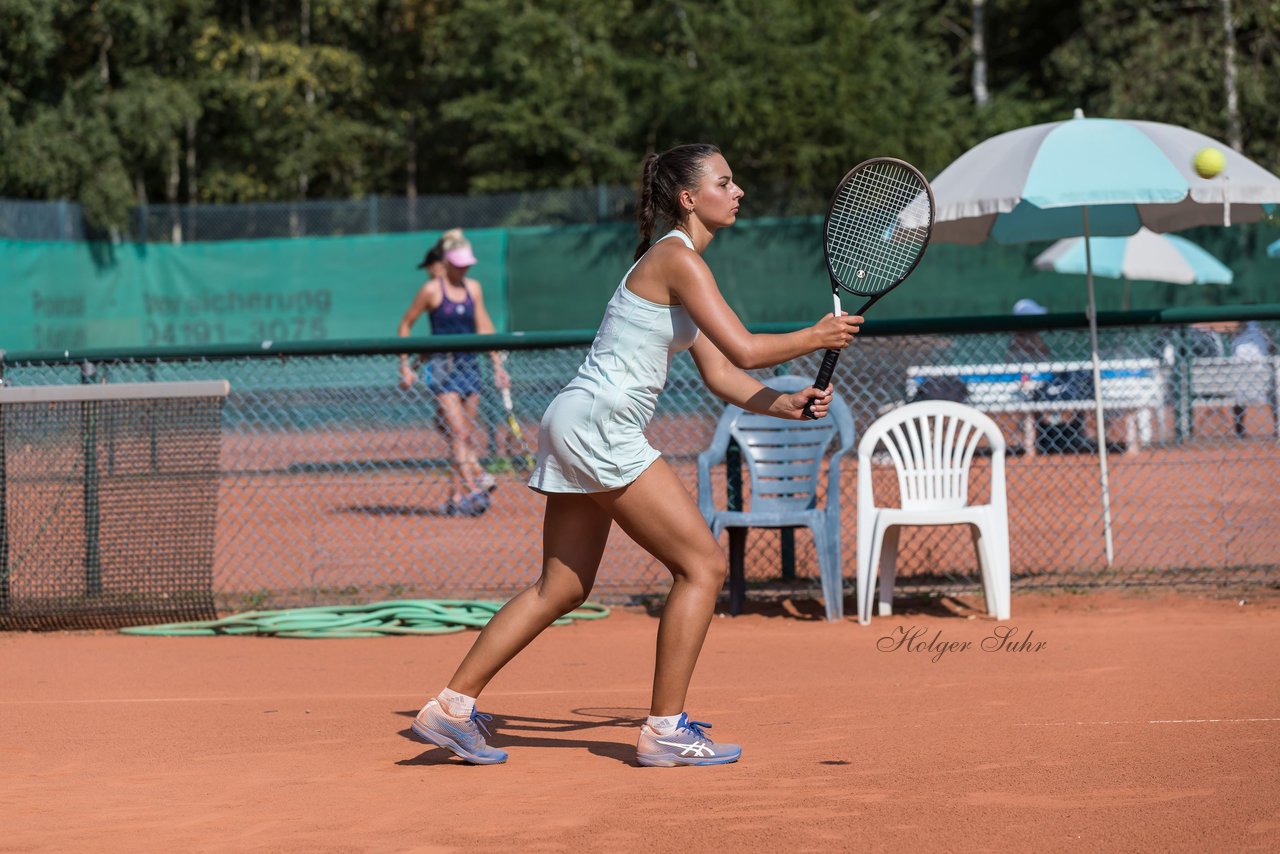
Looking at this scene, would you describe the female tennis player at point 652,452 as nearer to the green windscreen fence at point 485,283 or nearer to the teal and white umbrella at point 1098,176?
the teal and white umbrella at point 1098,176

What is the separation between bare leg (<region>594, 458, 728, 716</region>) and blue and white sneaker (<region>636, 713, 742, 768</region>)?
0.07 meters

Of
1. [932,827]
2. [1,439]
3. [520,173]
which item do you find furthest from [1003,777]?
[520,173]

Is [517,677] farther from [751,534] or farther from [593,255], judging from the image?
[593,255]

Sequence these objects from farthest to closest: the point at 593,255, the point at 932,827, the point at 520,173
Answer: the point at 520,173
the point at 593,255
the point at 932,827

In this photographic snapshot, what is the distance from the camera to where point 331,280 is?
1800 centimetres

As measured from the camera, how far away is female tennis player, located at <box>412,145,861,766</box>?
4527 millimetres

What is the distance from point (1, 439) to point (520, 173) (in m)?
18.4

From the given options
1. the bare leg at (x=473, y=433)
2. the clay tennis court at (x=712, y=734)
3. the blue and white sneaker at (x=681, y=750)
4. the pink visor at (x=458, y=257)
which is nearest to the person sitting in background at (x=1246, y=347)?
the clay tennis court at (x=712, y=734)

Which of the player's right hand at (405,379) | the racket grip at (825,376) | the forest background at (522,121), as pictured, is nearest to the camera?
the racket grip at (825,376)

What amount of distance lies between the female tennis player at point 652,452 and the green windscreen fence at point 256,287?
13.1m

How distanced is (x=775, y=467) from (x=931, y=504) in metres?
0.77

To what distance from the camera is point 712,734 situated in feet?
17.0

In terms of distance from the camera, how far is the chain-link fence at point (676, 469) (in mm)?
8172

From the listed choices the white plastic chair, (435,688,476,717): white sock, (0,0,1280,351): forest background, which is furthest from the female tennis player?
(0,0,1280,351): forest background
